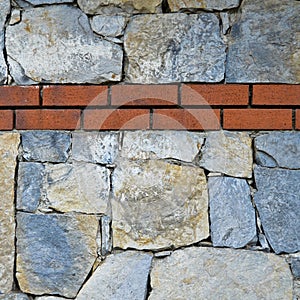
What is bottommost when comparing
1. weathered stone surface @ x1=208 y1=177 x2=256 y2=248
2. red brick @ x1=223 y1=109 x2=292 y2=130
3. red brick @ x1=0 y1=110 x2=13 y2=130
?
weathered stone surface @ x1=208 y1=177 x2=256 y2=248

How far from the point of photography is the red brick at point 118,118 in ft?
6.13

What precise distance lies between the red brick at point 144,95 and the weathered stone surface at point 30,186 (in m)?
0.41

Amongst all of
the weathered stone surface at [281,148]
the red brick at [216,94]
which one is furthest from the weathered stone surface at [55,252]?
the weathered stone surface at [281,148]

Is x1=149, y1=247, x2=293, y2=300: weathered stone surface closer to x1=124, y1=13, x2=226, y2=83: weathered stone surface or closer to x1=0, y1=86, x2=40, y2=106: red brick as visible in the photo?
x1=124, y1=13, x2=226, y2=83: weathered stone surface

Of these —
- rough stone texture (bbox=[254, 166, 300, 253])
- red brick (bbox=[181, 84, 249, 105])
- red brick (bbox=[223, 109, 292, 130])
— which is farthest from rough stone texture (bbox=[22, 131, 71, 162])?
rough stone texture (bbox=[254, 166, 300, 253])

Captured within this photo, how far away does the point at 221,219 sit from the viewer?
186 cm

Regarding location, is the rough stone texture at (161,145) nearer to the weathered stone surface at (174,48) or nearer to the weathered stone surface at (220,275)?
the weathered stone surface at (174,48)

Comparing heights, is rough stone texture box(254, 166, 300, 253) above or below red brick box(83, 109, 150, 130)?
below

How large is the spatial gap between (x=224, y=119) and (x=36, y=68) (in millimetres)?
779

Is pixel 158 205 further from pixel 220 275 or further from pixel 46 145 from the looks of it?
pixel 46 145

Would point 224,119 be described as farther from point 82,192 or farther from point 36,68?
point 36,68

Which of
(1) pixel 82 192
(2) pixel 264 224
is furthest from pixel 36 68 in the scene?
(2) pixel 264 224

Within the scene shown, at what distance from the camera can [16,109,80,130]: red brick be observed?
6.21 ft

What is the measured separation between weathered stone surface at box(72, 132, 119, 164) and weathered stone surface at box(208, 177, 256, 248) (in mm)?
402
